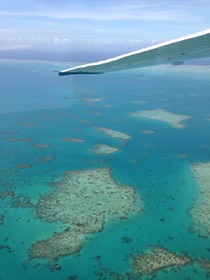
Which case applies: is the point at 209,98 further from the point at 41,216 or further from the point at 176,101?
the point at 41,216

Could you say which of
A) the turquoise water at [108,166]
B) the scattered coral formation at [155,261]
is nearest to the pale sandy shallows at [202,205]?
the turquoise water at [108,166]

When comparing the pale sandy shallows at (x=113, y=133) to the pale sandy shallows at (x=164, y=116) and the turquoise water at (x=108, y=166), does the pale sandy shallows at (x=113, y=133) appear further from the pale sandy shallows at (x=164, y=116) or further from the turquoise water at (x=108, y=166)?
the pale sandy shallows at (x=164, y=116)

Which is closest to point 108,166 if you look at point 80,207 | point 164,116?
point 80,207

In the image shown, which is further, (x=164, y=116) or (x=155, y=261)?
(x=164, y=116)

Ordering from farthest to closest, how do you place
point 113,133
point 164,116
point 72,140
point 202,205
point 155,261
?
point 164,116, point 113,133, point 72,140, point 202,205, point 155,261

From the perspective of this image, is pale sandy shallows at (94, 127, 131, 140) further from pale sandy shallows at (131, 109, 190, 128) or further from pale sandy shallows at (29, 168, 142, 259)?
pale sandy shallows at (29, 168, 142, 259)

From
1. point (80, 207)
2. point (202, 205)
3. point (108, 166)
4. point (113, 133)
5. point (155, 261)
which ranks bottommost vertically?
point (155, 261)

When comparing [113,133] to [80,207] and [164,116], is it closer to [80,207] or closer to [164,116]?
[164,116]

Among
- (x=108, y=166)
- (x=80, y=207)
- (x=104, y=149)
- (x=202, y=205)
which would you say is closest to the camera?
(x=80, y=207)
